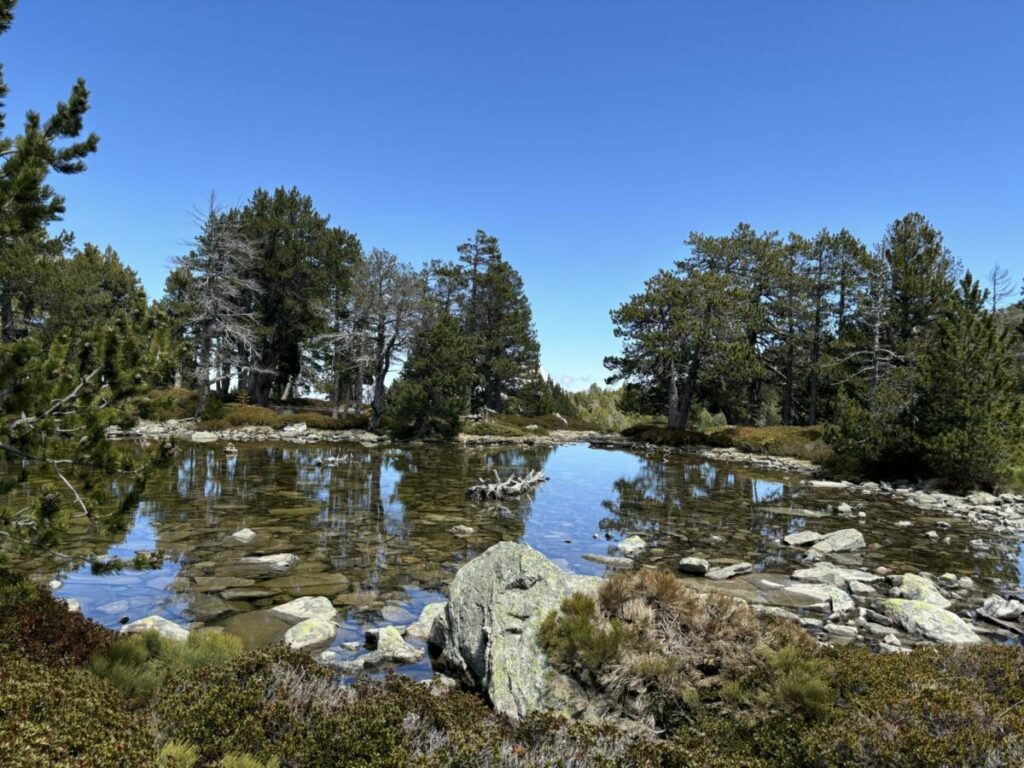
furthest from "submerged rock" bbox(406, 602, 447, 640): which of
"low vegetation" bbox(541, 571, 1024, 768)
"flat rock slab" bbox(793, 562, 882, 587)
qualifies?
"flat rock slab" bbox(793, 562, 882, 587)

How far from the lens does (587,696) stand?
5.21 m

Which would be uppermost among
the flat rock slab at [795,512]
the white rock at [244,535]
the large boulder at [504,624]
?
the large boulder at [504,624]

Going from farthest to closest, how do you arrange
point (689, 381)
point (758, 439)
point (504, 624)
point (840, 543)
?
point (689, 381) < point (758, 439) < point (840, 543) < point (504, 624)

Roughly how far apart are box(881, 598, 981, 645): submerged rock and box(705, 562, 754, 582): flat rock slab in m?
2.59

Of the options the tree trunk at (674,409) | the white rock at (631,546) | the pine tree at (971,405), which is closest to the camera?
the white rock at (631,546)

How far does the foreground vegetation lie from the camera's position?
11.8ft

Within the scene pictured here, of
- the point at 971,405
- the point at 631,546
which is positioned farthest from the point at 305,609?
the point at 971,405

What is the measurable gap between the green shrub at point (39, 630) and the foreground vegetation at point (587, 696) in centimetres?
2

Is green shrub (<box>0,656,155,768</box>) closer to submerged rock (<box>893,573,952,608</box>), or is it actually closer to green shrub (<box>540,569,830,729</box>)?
green shrub (<box>540,569,830,729</box>)

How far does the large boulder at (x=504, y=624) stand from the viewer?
5.31 meters

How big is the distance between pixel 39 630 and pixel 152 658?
899mm

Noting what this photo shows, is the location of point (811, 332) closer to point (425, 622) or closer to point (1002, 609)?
point (1002, 609)

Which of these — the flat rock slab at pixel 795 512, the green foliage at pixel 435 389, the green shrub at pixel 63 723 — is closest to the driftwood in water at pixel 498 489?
the flat rock slab at pixel 795 512

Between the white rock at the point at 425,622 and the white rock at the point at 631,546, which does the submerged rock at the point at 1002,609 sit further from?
the white rock at the point at 425,622
